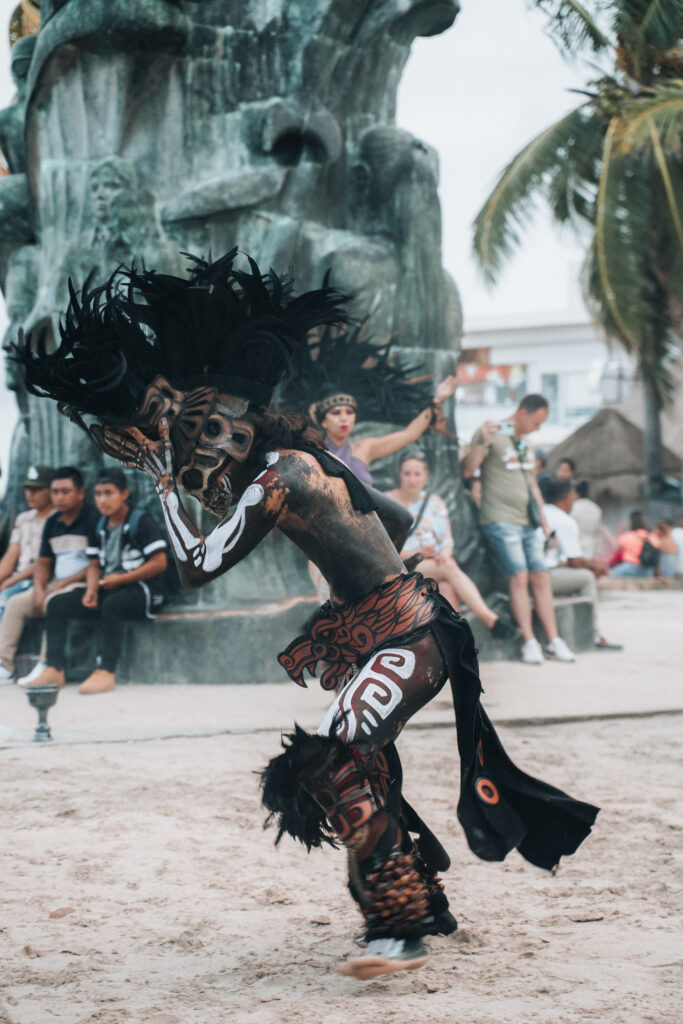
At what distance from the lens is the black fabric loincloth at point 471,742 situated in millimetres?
3191

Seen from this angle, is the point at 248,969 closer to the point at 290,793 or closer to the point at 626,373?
the point at 290,793

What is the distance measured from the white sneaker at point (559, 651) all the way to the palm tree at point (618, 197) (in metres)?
9.68

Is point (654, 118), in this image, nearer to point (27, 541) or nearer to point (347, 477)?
point (27, 541)

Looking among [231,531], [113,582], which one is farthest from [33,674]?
[231,531]

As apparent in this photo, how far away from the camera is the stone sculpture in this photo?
909 cm

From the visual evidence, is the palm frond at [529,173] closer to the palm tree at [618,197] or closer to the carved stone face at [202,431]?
the palm tree at [618,197]

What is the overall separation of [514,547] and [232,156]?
408 cm

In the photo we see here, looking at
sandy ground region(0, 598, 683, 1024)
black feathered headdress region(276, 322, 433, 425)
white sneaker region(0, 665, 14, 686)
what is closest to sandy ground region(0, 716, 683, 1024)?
sandy ground region(0, 598, 683, 1024)

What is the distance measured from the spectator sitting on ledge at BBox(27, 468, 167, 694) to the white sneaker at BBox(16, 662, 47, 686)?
0.08 m

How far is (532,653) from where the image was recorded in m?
8.86

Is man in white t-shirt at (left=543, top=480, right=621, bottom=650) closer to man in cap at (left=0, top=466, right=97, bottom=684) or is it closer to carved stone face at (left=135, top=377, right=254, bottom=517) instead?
man in cap at (left=0, top=466, right=97, bottom=684)

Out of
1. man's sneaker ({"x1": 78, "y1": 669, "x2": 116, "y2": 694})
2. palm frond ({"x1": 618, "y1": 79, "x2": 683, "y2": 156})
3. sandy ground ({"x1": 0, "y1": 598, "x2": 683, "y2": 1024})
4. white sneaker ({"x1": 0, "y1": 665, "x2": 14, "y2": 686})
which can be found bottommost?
white sneaker ({"x1": 0, "y1": 665, "x2": 14, "y2": 686})

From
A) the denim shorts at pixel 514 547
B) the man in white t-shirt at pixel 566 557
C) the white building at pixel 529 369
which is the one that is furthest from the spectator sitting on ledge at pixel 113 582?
the white building at pixel 529 369

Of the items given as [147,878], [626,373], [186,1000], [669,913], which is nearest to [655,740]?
[669,913]
